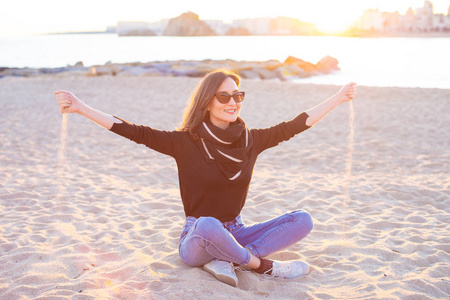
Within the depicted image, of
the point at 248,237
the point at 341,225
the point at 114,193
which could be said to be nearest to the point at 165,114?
the point at 114,193

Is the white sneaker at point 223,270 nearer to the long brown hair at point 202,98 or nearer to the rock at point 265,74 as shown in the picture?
the long brown hair at point 202,98

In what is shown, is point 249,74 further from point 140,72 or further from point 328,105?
point 328,105

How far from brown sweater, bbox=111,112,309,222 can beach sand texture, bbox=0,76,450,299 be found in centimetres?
48

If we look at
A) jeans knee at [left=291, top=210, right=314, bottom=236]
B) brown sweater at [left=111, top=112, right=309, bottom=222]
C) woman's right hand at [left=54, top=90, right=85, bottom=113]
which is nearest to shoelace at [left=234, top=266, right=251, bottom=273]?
brown sweater at [left=111, top=112, right=309, bottom=222]

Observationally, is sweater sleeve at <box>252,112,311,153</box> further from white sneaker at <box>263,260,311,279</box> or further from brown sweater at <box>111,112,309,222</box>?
white sneaker at <box>263,260,311,279</box>

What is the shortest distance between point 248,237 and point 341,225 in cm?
152

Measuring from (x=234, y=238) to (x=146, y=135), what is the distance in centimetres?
96

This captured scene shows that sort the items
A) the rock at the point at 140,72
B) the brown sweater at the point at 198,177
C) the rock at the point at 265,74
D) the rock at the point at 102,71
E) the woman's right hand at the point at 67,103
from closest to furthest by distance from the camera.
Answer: the woman's right hand at the point at 67,103, the brown sweater at the point at 198,177, the rock at the point at 140,72, the rock at the point at 102,71, the rock at the point at 265,74

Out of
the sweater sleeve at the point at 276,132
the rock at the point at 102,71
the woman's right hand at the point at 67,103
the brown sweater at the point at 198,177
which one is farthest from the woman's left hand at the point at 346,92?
the rock at the point at 102,71

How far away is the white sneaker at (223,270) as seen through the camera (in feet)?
9.89

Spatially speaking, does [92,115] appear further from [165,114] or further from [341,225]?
[165,114]

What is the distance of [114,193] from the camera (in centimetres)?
564

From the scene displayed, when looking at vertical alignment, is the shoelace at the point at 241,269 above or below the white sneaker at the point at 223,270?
below

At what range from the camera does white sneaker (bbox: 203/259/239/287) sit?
3016mm
